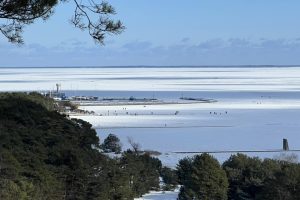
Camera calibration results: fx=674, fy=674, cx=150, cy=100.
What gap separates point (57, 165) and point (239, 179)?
22.0ft

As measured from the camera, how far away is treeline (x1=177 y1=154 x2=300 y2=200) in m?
19.7

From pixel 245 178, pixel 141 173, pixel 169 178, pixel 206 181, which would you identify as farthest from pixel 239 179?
pixel 169 178

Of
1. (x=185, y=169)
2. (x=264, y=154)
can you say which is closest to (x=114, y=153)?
(x=264, y=154)

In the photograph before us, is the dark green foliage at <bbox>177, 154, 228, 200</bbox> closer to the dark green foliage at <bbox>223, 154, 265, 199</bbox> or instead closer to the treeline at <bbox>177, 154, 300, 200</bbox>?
the treeline at <bbox>177, 154, 300, 200</bbox>

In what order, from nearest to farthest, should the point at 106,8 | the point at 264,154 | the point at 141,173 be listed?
the point at 106,8 → the point at 141,173 → the point at 264,154

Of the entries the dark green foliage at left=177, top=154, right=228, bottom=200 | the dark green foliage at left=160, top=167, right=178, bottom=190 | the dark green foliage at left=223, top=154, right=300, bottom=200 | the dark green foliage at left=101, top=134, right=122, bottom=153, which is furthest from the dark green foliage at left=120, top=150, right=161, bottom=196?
the dark green foliage at left=101, top=134, right=122, bottom=153

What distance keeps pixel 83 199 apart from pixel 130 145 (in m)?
22.7

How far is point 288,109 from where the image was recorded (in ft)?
225

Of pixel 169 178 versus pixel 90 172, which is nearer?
pixel 90 172

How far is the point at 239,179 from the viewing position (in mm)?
23188

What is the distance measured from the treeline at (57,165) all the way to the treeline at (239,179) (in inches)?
81.0

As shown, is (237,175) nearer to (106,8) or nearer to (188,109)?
(106,8)

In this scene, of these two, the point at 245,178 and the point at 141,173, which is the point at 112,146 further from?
the point at 245,178

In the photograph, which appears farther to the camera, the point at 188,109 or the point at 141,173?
the point at 188,109
